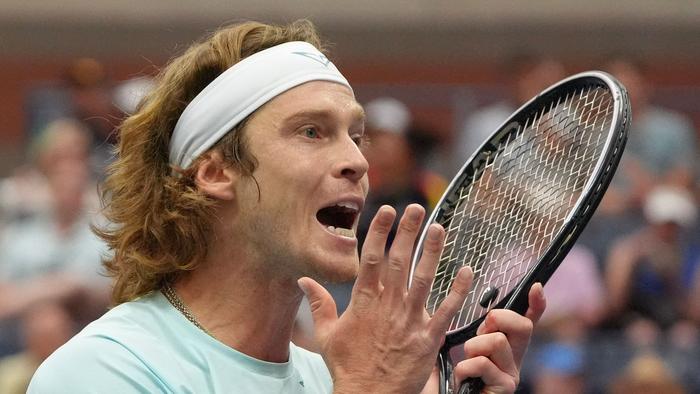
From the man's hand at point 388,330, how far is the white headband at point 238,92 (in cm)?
66

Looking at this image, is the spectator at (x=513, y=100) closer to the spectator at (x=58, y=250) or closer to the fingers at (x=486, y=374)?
the spectator at (x=58, y=250)

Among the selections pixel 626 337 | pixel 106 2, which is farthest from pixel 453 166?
pixel 106 2

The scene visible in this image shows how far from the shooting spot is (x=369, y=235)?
2.92 meters

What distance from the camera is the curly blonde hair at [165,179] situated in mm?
3459

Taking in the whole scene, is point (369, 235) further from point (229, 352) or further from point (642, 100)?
point (642, 100)

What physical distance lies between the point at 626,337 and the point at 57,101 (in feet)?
11.7

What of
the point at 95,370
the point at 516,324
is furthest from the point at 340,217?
the point at 95,370

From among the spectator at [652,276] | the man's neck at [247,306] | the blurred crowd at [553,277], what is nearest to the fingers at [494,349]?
the man's neck at [247,306]

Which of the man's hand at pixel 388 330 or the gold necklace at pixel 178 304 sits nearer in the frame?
the man's hand at pixel 388 330

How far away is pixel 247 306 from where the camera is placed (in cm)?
338

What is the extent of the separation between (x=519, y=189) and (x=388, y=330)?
38.2 inches

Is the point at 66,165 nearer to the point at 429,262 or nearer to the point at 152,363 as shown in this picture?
the point at 152,363

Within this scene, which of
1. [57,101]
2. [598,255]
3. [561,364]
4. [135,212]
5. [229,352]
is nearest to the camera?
[229,352]

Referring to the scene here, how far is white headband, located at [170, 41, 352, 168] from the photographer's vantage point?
3447 millimetres
